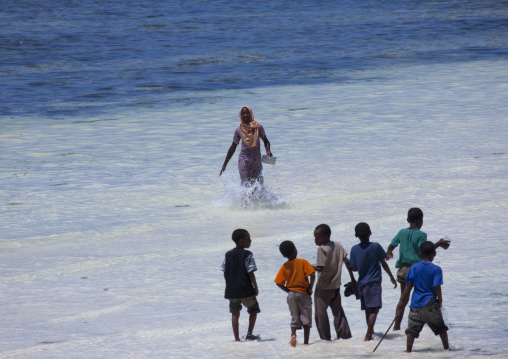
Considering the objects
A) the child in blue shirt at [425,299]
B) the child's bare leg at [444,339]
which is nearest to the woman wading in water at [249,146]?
the child in blue shirt at [425,299]

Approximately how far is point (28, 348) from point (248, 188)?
16.4 ft

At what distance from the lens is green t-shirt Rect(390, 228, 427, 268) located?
652cm

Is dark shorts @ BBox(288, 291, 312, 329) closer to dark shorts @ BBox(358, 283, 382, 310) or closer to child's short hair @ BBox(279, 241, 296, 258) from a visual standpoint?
child's short hair @ BBox(279, 241, 296, 258)

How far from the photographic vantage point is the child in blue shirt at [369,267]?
6.46 metres

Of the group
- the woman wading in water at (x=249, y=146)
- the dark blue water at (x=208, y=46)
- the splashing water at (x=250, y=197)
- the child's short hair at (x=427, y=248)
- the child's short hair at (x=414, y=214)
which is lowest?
the child's short hair at (x=427, y=248)

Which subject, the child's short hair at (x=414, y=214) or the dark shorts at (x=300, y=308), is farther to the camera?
the child's short hair at (x=414, y=214)

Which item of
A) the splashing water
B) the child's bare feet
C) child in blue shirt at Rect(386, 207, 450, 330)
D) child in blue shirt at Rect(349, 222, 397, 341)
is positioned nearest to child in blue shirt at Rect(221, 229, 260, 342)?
the child's bare feet

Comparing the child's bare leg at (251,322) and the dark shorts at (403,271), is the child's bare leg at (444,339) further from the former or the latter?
the child's bare leg at (251,322)

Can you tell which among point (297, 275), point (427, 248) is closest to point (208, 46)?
point (297, 275)

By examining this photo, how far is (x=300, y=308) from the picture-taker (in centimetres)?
642

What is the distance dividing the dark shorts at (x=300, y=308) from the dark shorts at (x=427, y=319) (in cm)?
81

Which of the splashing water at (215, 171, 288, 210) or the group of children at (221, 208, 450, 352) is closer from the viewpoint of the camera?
the group of children at (221, 208, 450, 352)

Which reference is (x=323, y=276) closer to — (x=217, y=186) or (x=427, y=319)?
(x=427, y=319)

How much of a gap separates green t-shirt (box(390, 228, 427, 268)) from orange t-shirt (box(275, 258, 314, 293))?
75cm
